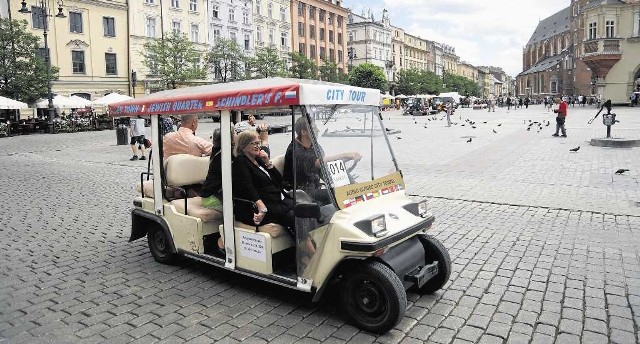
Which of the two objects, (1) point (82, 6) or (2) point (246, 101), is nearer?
(2) point (246, 101)

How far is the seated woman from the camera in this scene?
4.61 metres

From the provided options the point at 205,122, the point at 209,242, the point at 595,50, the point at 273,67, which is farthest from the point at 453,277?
the point at 595,50

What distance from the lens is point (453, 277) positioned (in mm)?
5223

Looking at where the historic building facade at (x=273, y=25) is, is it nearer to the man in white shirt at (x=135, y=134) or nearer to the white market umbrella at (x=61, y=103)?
the white market umbrella at (x=61, y=103)

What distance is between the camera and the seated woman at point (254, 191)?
4.61 m

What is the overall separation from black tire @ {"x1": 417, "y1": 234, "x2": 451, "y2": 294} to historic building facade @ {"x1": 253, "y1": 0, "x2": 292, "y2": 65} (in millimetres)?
59113

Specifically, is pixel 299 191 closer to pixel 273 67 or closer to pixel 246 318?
pixel 246 318

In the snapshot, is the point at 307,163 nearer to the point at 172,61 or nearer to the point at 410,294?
the point at 410,294

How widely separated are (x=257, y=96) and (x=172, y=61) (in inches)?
1718

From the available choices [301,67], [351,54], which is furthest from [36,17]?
[351,54]

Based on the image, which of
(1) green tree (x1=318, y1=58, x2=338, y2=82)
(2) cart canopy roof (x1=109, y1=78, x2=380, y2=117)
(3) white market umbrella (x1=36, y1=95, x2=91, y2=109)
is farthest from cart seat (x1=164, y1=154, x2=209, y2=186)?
(1) green tree (x1=318, y1=58, x2=338, y2=82)

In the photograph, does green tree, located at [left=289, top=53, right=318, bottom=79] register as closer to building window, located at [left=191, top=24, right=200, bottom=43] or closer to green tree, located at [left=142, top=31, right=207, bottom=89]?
building window, located at [left=191, top=24, right=200, bottom=43]

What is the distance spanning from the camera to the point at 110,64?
46219 millimetres

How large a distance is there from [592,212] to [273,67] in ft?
165
